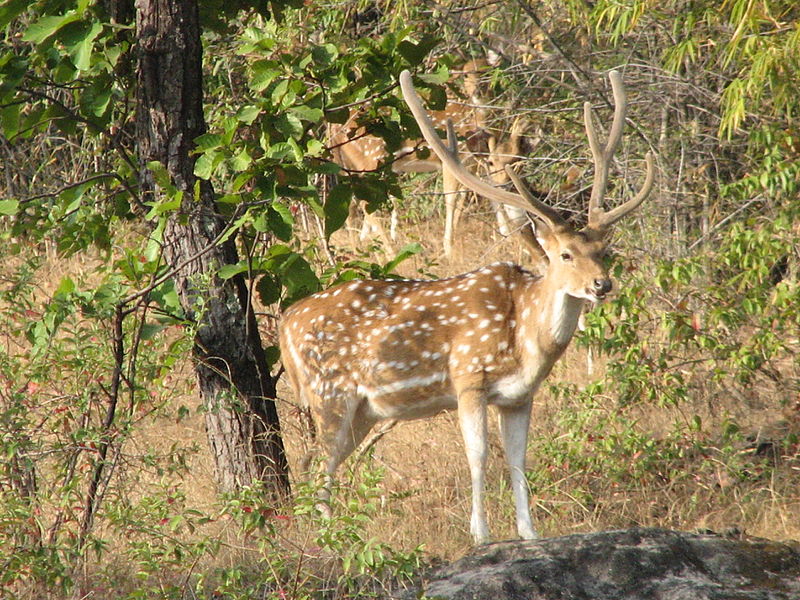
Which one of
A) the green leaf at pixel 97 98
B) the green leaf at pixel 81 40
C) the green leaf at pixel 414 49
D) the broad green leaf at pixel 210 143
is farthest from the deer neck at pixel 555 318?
the green leaf at pixel 81 40

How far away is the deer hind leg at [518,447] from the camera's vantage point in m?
6.04

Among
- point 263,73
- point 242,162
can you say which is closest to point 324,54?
point 263,73

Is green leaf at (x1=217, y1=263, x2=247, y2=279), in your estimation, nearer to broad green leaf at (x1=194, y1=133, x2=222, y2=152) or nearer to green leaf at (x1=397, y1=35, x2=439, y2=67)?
broad green leaf at (x1=194, y1=133, x2=222, y2=152)

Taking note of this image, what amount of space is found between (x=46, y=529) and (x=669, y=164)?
5288 millimetres

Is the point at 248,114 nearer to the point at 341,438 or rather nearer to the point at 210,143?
the point at 210,143

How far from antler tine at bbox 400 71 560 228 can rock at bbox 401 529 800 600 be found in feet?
6.00

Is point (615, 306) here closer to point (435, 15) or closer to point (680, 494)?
point (680, 494)

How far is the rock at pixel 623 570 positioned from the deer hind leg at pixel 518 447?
42.5 inches

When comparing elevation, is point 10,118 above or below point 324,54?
below

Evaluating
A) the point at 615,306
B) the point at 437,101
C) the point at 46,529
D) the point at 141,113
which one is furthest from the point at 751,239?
the point at 46,529

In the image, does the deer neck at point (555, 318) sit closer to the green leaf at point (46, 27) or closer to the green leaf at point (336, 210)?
the green leaf at point (336, 210)

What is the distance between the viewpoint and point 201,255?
5.86 meters

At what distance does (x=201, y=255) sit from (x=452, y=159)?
1352 mm

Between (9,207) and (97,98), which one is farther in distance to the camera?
(97,98)
